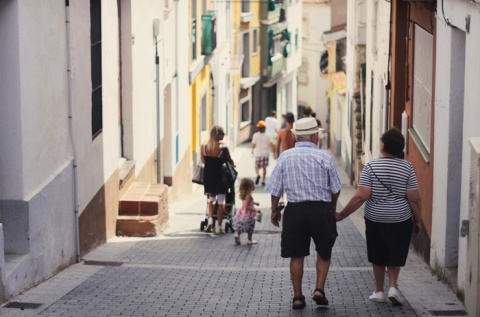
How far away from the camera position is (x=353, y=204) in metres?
9.34

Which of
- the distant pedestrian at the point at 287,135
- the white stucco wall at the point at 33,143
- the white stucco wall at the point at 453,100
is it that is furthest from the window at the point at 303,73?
the white stucco wall at the point at 453,100

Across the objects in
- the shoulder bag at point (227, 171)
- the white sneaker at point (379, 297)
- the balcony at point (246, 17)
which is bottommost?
the white sneaker at point (379, 297)

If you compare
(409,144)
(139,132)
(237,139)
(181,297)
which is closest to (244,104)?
(237,139)

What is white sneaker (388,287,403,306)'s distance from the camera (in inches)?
367

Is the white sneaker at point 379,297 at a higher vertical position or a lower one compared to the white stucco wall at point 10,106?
lower

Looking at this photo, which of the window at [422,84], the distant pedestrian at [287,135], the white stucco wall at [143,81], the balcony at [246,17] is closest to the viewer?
the window at [422,84]

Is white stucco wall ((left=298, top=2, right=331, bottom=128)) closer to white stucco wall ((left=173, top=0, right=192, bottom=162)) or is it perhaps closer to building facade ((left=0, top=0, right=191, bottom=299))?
white stucco wall ((left=173, top=0, right=192, bottom=162))

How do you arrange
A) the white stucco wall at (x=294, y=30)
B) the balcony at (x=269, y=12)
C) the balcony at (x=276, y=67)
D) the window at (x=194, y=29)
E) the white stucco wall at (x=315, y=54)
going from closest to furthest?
the window at (x=194, y=29) < the balcony at (x=269, y=12) < the balcony at (x=276, y=67) < the white stucco wall at (x=294, y=30) < the white stucco wall at (x=315, y=54)

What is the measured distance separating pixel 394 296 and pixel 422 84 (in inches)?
216

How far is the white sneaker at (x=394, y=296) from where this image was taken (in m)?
9.31

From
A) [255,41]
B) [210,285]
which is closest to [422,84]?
[210,285]

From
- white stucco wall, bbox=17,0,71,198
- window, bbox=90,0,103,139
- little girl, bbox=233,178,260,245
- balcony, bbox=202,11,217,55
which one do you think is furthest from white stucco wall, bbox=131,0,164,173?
balcony, bbox=202,11,217,55

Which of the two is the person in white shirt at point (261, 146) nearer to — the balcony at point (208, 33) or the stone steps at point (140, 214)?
the balcony at point (208, 33)

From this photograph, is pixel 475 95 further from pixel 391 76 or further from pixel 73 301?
pixel 391 76
